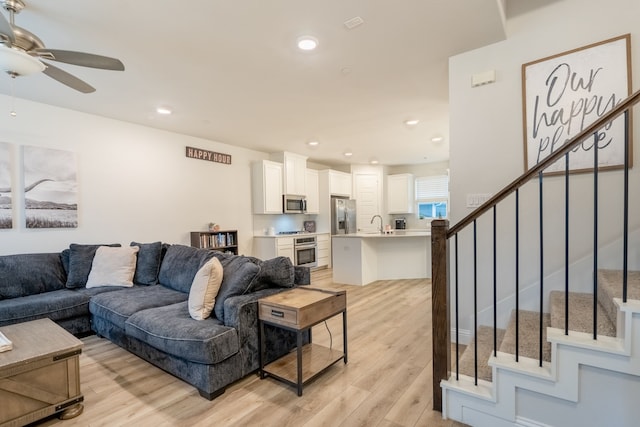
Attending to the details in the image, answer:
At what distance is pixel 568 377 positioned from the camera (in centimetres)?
147

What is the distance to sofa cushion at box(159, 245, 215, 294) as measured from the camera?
3211 millimetres

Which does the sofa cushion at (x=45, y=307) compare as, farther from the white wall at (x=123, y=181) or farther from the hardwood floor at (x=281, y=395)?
the white wall at (x=123, y=181)

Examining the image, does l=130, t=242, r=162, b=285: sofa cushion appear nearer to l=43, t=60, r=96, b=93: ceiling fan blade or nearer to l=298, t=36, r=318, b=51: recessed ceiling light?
l=43, t=60, r=96, b=93: ceiling fan blade

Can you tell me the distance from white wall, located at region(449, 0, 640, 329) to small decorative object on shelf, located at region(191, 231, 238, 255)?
3.88 metres

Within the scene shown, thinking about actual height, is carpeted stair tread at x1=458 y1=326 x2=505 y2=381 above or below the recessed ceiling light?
below

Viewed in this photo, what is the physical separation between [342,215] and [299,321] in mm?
5377

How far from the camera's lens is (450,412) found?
1.79 metres

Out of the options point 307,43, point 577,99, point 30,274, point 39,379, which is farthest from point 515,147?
point 30,274

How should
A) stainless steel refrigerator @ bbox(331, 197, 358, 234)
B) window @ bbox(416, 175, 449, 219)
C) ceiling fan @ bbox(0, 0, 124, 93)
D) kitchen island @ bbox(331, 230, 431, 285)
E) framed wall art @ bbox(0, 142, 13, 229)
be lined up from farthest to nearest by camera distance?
window @ bbox(416, 175, 449, 219), stainless steel refrigerator @ bbox(331, 197, 358, 234), kitchen island @ bbox(331, 230, 431, 285), framed wall art @ bbox(0, 142, 13, 229), ceiling fan @ bbox(0, 0, 124, 93)

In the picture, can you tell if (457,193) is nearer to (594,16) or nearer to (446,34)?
(446,34)

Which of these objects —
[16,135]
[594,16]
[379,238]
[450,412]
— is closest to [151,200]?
[16,135]

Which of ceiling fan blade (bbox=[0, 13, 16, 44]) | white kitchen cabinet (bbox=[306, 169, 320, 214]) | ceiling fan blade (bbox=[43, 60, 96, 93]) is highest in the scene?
ceiling fan blade (bbox=[0, 13, 16, 44])

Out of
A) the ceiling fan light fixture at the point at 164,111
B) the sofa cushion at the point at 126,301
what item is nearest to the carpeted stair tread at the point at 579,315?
the sofa cushion at the point at 126,301

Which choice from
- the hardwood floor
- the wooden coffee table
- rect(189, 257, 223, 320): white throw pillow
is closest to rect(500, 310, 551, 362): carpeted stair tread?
the hardwood floor
